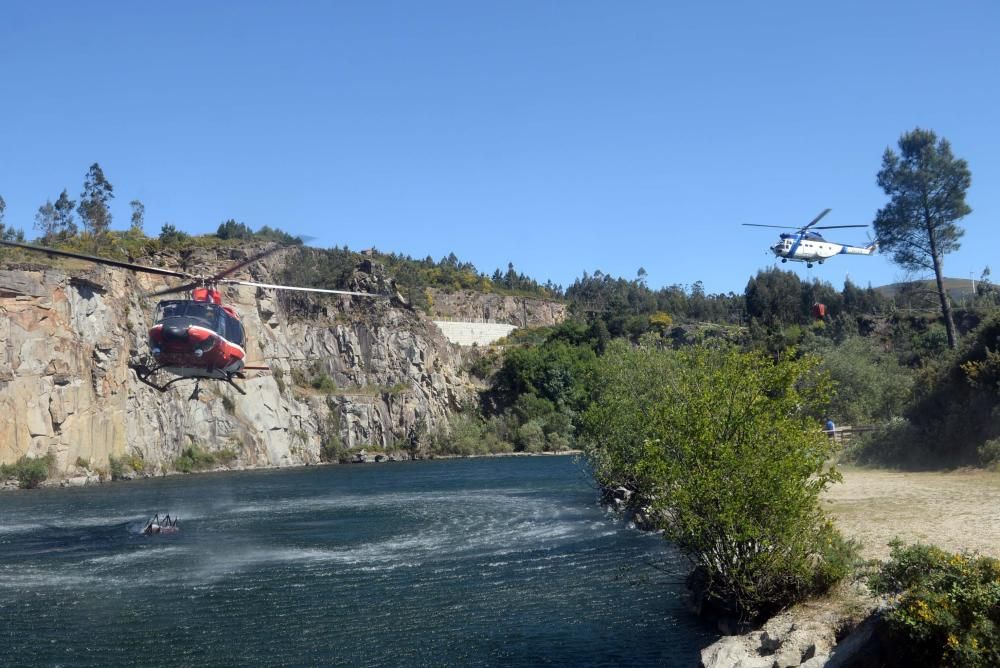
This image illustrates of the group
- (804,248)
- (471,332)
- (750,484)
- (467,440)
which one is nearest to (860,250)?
(804,248)

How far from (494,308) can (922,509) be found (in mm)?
142702

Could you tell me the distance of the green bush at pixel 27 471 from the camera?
67250 mm

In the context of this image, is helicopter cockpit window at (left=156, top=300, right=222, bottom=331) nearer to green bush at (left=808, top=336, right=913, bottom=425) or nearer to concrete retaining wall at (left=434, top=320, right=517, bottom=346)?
green bush at (left=808, top=336, right=913, bottom=425)

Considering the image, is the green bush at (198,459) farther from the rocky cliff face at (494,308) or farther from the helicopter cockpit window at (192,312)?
the rocky cliff face at (494,308)

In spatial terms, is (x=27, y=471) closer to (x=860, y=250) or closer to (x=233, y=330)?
(x=233, y=330)

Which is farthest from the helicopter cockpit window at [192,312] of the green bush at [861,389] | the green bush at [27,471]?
the green bush at [27,471]

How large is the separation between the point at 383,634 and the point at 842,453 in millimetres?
29578

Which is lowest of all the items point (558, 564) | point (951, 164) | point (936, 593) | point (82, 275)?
point (558, 564)

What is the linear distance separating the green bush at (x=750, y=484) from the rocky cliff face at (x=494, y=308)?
136921 millimetres

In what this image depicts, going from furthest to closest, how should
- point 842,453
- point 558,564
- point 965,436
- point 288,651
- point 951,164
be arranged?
point 951,164
point 842,453
point 965,436
point 558,564
point 288,651

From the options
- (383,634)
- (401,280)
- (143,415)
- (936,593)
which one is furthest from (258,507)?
(401,280)

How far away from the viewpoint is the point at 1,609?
81.7ft

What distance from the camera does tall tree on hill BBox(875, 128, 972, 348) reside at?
4884 centimetres

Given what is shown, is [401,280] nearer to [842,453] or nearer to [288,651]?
[842,453]
